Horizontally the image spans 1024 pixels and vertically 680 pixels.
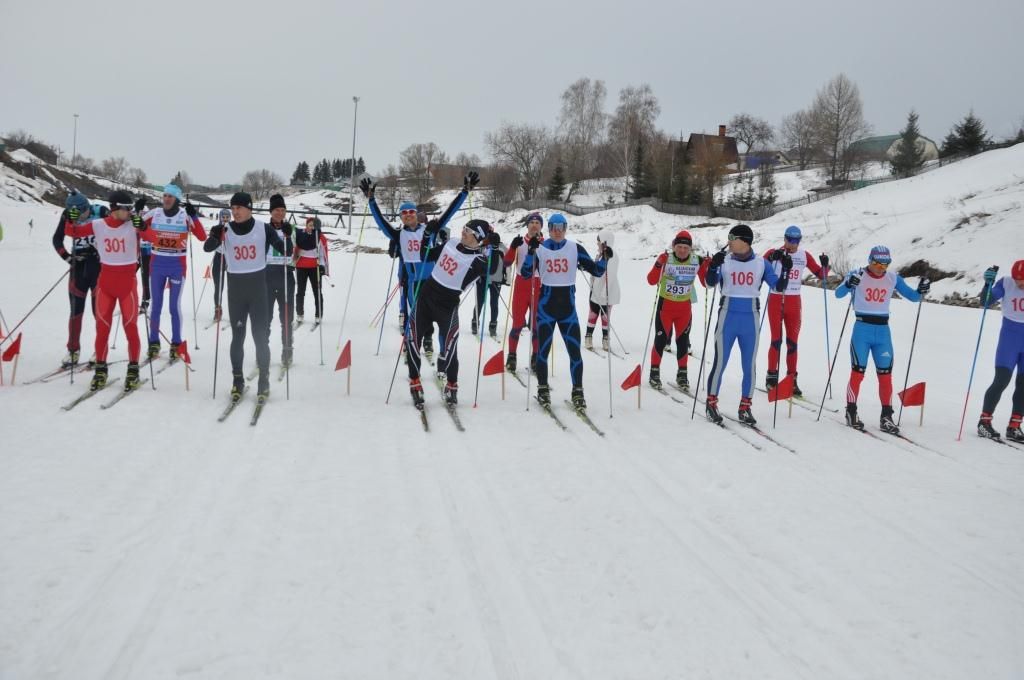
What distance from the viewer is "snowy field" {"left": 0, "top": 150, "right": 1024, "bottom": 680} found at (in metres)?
2.75

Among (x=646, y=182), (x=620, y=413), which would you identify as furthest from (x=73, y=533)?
(x=646, y=182)

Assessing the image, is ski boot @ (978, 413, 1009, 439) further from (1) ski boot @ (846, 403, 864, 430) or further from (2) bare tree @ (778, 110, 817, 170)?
(2) bare tree @ (778, 110, 817, 170)

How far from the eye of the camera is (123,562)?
3.24m

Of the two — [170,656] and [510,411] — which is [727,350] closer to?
[510,411]

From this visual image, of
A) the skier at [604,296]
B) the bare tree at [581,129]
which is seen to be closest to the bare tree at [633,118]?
the bare tree at [581,129]

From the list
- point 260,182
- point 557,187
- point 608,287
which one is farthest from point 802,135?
point 260,182

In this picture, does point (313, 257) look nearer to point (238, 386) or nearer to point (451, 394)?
point (238, 386)

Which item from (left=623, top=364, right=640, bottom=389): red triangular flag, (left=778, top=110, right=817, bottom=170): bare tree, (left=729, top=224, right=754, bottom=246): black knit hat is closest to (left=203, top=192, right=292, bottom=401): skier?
(left=623, top=364, right=640, bottom=389): red triangular flag

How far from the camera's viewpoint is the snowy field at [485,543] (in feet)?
9.02

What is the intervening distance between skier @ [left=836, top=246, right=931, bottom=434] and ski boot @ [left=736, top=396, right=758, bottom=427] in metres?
1.23

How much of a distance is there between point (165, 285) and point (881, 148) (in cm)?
7655

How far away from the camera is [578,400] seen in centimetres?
682

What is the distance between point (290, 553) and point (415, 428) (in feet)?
8.27

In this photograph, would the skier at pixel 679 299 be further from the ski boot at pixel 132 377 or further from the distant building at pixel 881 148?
the distant building at pixel 881 148
